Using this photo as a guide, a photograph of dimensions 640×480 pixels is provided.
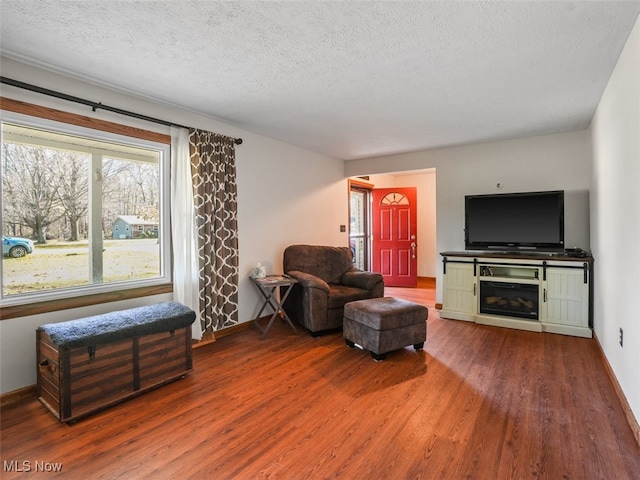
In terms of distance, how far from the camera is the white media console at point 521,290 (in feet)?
12.4

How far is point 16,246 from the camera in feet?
8.13

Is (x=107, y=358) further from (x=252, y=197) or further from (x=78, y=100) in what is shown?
(x=252, y=197)

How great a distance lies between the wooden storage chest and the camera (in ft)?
7.12

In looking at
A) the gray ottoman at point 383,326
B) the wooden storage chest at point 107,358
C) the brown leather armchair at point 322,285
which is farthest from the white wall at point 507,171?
the wooden storage chest at point 107,358

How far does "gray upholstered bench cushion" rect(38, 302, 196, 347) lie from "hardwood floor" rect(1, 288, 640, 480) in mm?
488

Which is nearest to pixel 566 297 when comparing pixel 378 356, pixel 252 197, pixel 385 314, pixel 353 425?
A: pixel 385 314

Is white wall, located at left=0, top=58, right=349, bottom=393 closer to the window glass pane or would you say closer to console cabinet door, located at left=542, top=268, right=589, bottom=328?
the window glass pane

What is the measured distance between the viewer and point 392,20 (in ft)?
6.31

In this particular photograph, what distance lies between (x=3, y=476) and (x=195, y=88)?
2832mm

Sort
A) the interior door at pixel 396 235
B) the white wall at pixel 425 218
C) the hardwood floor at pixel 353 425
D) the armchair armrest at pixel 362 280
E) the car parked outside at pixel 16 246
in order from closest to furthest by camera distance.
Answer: the hardwood floor at pixel 353 425, the car parked outside at pixel 16 246, the armchair armrest at pixel 362 280, the interior door at pixel 396 235, the white wall at pixel 425 218

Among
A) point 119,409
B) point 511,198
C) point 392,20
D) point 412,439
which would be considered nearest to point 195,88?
point 392,20

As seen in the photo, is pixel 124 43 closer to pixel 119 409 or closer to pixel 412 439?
pixel 119 409

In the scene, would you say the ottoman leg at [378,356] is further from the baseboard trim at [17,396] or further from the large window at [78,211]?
the baseboard trim at [17,396]

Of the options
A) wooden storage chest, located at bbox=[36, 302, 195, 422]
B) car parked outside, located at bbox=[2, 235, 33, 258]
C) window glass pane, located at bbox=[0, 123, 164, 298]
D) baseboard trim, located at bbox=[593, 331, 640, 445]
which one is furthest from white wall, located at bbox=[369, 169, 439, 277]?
car parked outside, located at bbox=[2, 235, 33, 258]
